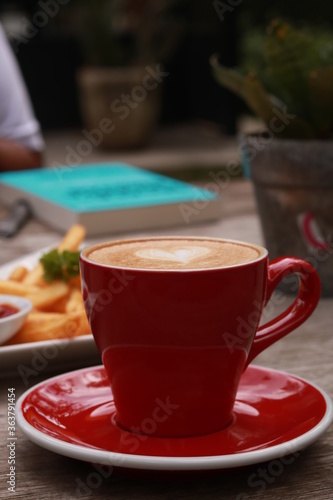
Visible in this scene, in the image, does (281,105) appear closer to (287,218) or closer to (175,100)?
(287,218)

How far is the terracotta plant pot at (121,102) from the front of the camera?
7.62m

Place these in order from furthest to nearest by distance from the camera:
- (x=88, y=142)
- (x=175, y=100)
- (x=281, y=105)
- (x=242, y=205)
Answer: (x=175, y=100) → (x=88, y=142) → (x=242, y=205) → (x=281, y=105)

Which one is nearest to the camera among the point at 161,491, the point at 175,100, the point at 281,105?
the point at 161,491

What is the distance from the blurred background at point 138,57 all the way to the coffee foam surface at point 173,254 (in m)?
6.53

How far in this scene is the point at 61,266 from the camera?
3.22 ft

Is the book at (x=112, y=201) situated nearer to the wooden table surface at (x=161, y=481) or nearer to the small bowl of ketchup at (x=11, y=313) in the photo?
the small bowl of ketchup at (x=11, y=313)

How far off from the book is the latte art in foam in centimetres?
81

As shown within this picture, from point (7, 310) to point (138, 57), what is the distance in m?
7.28

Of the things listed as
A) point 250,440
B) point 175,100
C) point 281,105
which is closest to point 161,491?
point 250,440

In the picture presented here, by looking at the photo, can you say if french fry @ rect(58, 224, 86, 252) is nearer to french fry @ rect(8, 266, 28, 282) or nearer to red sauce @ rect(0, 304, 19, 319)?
french fry @ rect(8, 266, 28, 282)

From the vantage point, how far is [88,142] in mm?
8695

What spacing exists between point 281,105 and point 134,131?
6722 mm

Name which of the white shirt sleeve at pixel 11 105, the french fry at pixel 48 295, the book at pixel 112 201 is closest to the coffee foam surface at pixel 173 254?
the french fry at pixel 48 295

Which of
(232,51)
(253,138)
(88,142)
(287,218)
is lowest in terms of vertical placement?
(88,142)
